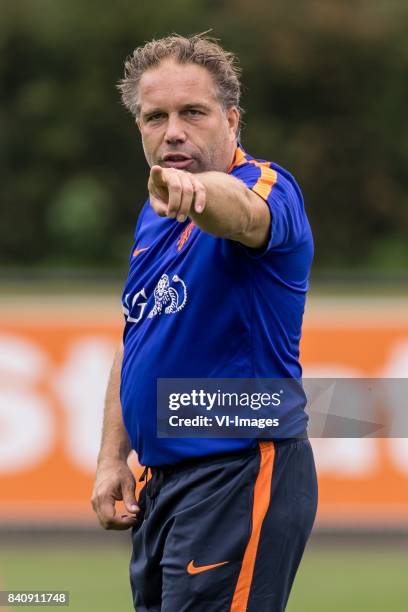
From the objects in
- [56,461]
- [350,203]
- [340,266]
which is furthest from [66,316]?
[350,203]

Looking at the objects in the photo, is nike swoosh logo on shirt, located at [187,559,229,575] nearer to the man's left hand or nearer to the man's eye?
the man's left hand

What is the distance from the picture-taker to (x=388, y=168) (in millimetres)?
32875

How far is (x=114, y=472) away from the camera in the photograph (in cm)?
438

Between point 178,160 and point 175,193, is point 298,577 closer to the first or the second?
point 178,160

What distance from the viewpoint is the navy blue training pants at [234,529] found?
388 centimetres

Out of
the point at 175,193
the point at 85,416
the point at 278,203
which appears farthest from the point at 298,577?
the point at 175,193

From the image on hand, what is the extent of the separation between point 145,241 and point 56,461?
413 centimetres

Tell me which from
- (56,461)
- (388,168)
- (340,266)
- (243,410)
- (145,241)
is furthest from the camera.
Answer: (388,168)

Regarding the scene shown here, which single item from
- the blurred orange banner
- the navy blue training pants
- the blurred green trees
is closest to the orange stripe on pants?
the navy blue training pants

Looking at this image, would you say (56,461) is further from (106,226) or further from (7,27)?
(7,27)

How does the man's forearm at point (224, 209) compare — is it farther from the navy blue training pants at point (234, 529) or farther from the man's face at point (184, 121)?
the navy blue training pants at point (234, 529)

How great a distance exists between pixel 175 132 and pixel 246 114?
29180 mm

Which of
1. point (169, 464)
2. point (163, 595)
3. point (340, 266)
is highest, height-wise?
point (340, 266)

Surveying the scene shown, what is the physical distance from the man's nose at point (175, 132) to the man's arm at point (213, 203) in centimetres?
41
